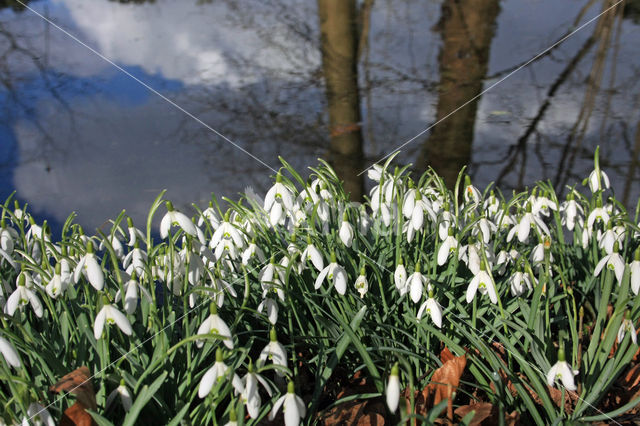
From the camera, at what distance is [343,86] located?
14.0ft

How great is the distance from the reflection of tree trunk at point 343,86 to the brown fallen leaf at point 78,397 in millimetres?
1909

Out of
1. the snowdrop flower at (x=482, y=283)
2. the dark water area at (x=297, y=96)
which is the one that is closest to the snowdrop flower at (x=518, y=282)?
the snowdrop flower at (x=482, y=283)

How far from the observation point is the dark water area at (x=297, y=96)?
3.38 m

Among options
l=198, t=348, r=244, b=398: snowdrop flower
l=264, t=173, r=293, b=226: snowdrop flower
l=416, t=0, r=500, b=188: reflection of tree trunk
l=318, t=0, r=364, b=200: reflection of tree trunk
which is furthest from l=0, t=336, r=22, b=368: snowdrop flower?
l=416, t=0, r=500, b=188: reflection of tree trunk

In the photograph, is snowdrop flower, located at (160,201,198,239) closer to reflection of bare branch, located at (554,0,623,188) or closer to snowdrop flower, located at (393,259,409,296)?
snowdrop flower, located at (393,259,409,296)

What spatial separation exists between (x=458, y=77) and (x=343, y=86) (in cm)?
102

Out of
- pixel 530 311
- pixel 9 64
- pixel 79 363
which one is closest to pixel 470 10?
pixel 9 64

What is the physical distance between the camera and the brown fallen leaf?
4.43ft

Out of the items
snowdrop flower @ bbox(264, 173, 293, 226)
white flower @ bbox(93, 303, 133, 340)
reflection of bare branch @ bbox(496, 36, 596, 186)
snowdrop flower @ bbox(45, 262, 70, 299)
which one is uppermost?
snowdrop flower @ bbox(264, 173, 293, 226)

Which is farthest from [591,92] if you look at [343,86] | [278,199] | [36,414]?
[36,414]

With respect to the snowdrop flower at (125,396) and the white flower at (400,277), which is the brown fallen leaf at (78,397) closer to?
the snowdrop flower at (125,396)

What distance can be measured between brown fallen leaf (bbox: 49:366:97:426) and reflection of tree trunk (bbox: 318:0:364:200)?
6.26ft

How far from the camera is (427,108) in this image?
166 inches

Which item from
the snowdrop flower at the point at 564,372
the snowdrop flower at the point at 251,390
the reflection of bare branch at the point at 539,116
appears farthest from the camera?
the reflection of bare branch at the point at 539,116
